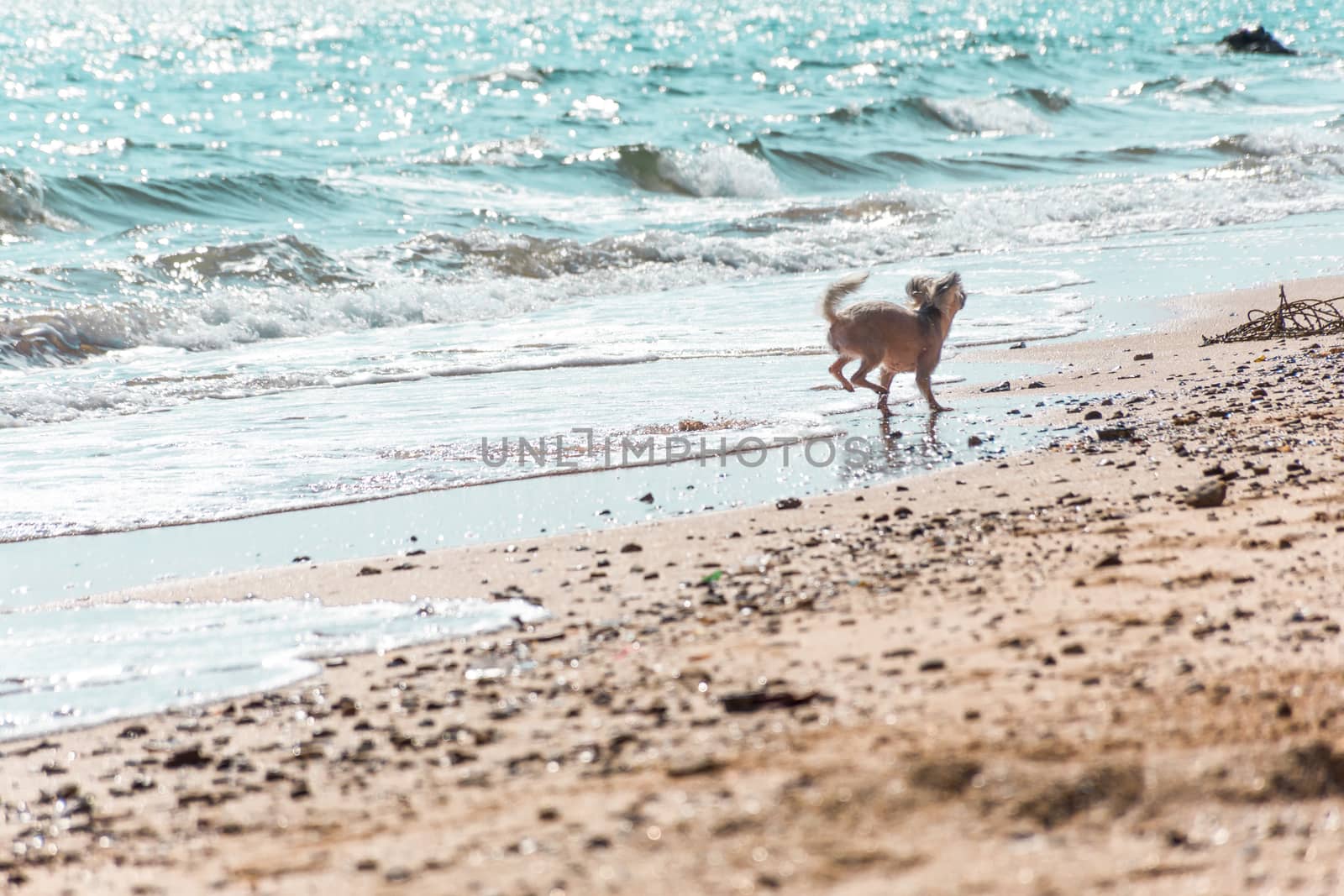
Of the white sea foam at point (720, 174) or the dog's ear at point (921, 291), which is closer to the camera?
the dog's ear at point (921, 291)

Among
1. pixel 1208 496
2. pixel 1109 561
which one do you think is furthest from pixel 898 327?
pixel 1109 561

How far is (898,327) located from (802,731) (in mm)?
4993

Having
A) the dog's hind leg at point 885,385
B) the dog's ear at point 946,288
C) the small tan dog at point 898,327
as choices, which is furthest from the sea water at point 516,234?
the dog's ear at point 946,288

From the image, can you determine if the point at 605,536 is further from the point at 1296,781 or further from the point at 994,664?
the point at 1296,781

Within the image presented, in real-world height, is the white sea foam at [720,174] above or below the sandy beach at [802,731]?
above

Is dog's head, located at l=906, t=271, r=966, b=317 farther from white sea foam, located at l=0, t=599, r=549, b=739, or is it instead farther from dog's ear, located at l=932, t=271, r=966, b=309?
white sea foam, located at l=0, t=599, r=549, b=739

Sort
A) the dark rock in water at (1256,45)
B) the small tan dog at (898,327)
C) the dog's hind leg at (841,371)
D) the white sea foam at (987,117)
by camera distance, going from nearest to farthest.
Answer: the small tan dog at (898,327), the dog's hind leg at (841,371), the white sea foam at (987,117), the dark rock in water at (1256,45)

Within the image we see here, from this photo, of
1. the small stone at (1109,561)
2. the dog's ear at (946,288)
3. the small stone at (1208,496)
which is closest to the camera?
the small stone at (1109,561)

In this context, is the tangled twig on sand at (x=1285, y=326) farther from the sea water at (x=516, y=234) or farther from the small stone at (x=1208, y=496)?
the small stone at (x=1208, y=496)

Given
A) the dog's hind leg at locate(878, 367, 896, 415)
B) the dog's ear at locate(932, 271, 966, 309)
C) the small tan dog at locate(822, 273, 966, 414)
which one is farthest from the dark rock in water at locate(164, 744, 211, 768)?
the dog's ear at locate(932, 271, 966, 309)

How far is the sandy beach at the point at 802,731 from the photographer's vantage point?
2.49 meters

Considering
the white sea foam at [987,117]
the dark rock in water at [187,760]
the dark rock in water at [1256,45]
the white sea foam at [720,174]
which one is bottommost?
the dark rock in water at [187,760]

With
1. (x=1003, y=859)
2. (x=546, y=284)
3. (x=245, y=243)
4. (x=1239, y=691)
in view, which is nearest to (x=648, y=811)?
(x=1003, y=859)

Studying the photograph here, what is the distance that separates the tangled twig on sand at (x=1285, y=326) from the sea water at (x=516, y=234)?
1.47 m
